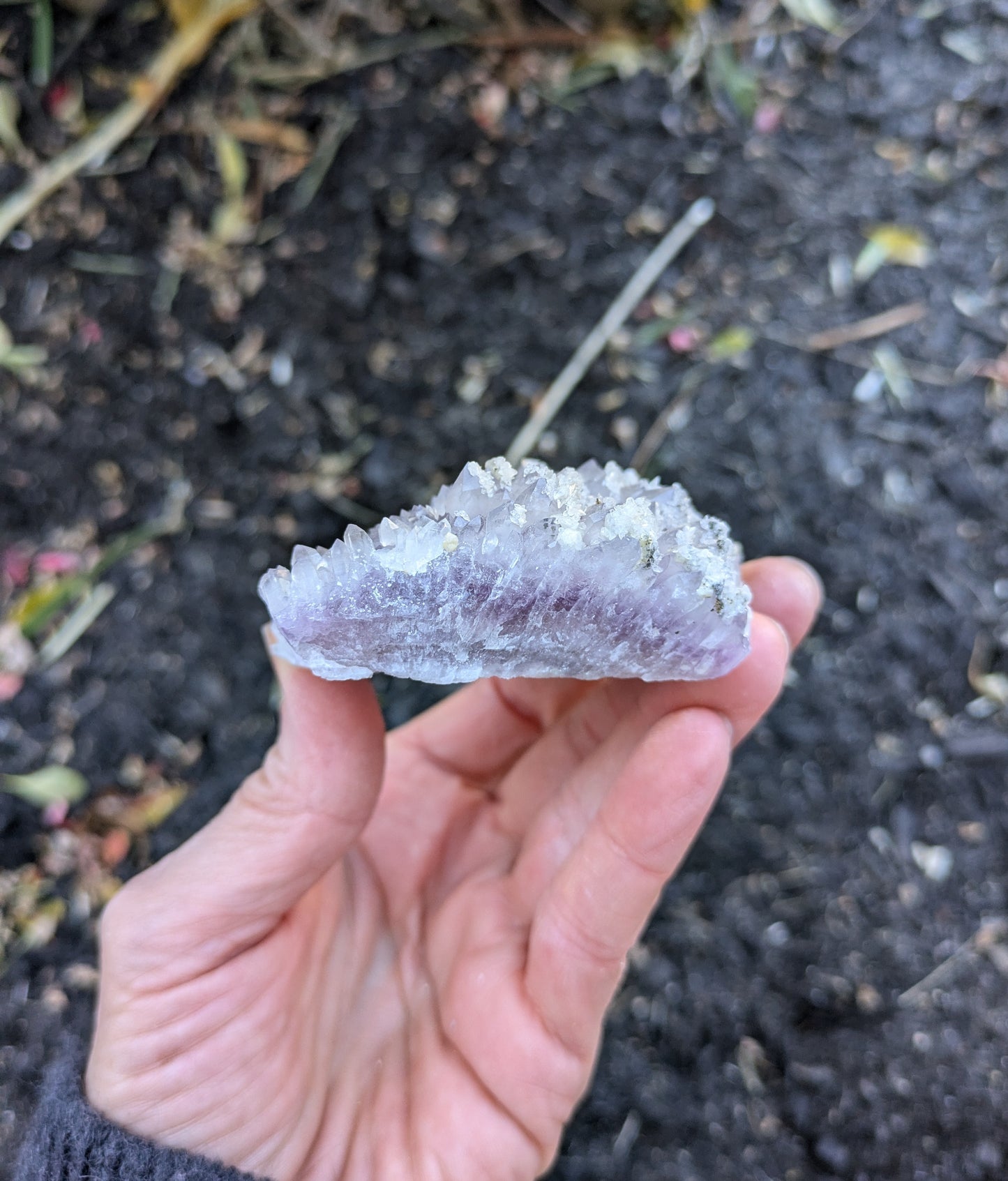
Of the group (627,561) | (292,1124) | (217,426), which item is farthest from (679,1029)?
(217,426)

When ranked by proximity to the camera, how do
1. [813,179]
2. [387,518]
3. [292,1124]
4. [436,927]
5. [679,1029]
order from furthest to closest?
[813,179] < [679,1029] < [436,927] < [292,1124] < [387,518]

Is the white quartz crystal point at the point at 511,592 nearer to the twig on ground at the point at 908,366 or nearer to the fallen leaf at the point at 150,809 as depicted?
the fallen leaf at the point at 150,809

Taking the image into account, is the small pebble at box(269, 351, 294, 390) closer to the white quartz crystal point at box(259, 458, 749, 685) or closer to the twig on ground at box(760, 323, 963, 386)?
the twig on ground at box(760, 323, 963, 386)

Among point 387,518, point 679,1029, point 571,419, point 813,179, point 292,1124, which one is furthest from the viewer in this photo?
point 813,179

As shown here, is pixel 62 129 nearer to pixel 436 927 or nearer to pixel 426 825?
pixel 426 825

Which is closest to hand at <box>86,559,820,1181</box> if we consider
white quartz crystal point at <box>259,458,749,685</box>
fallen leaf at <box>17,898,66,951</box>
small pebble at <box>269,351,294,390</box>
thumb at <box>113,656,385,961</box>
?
thumb at <box>113,656,385,961</box>

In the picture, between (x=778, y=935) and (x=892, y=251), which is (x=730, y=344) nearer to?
(x=892, y=251)

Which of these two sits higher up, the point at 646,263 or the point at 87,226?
the point at 87,226
